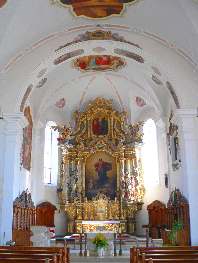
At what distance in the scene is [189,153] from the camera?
13.0 meters

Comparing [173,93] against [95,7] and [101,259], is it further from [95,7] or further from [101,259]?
[101,259]

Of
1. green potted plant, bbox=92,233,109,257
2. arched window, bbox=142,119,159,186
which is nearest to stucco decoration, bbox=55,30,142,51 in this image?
green potted plant, bbox=92,233,109,257

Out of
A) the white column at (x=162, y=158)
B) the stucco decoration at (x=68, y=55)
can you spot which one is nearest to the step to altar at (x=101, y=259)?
the white column at (x=162, y=158)

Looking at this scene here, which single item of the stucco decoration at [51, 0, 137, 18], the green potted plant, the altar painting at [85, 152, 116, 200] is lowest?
the green potted plant

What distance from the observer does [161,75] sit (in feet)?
47.2

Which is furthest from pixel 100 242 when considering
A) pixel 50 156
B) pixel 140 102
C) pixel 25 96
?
pixel 140 102

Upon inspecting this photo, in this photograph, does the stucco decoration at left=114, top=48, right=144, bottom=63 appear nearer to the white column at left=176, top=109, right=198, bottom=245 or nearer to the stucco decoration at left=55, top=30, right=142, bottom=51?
the stucco decoration at left=55, top=30, right=142, bottom=51

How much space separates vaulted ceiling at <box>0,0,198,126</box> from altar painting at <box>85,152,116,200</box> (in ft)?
15.1

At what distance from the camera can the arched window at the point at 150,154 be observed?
19.5m

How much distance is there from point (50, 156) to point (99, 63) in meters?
6.26

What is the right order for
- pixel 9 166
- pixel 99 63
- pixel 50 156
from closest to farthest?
pixel 9 166
pixel 99 63
pixel 50 156

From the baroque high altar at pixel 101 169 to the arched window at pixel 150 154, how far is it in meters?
0.47

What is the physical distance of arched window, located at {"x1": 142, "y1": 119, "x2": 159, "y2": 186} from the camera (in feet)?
64.1

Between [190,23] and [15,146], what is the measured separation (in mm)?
7522
